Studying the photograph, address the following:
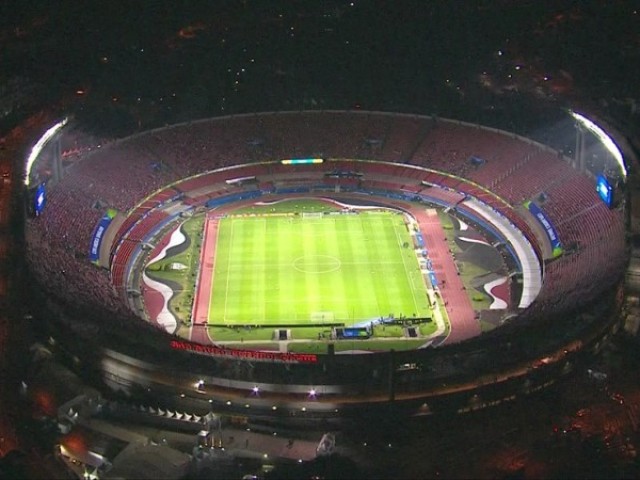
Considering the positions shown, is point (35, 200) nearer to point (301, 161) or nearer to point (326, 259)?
point (326, 259)

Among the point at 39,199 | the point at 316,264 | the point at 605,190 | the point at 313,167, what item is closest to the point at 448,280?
the point at 316,264

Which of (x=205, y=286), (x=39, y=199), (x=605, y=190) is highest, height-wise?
A: (x=39, y=199)

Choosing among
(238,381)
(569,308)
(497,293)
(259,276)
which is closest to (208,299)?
(259,276)

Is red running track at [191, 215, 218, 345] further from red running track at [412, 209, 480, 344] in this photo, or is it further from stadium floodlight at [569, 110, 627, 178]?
stadium floodlight at [569, 110, 627, 178]

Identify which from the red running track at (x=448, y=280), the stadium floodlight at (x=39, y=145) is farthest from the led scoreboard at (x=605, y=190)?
the stadium floodlight at (x=39, y=145)

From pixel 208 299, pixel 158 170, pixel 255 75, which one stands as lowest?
pixel 208 299

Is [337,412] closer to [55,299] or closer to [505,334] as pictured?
[505,334]
